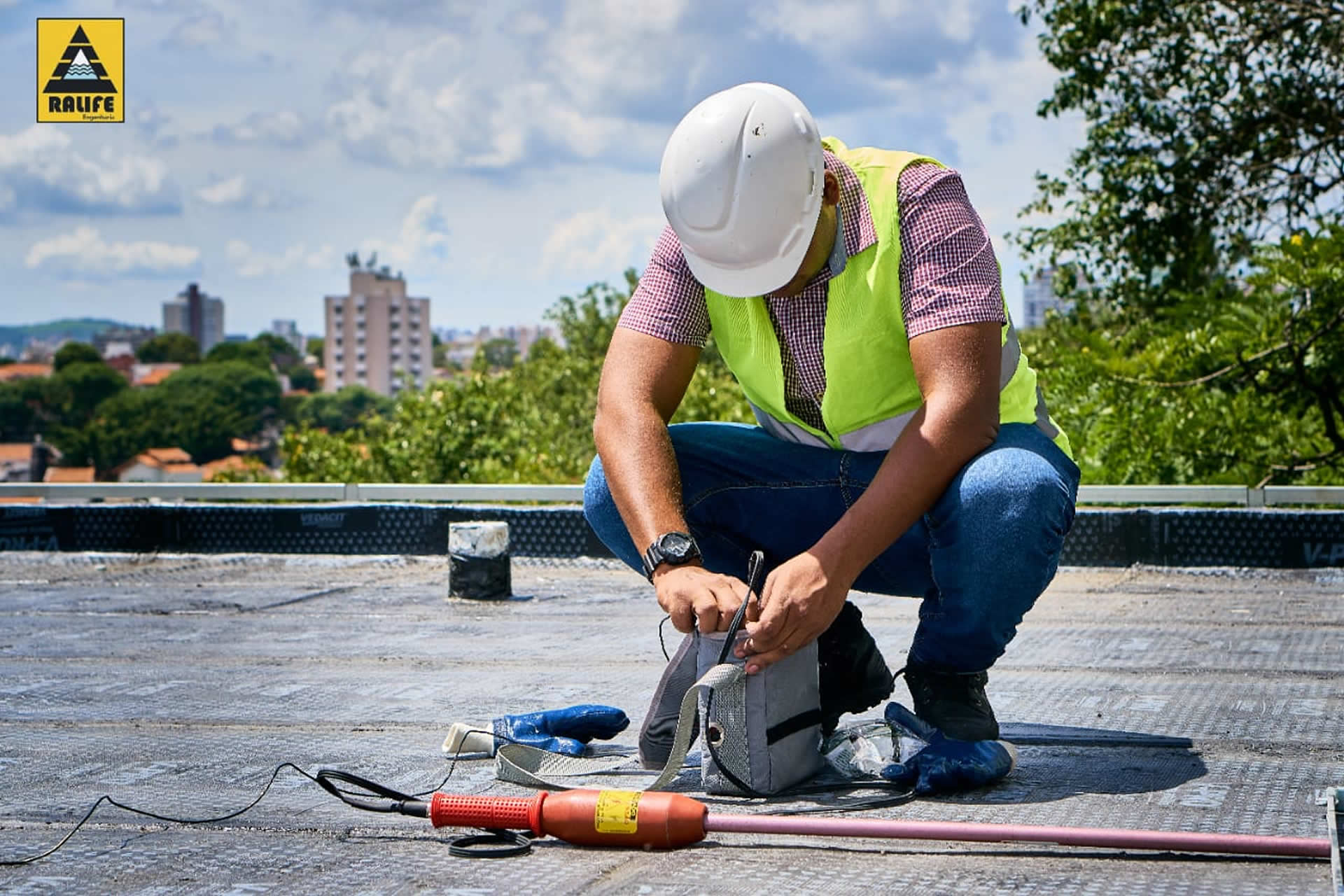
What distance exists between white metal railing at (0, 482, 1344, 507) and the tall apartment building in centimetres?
17357

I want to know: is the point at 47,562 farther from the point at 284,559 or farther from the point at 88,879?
the point at 88,879

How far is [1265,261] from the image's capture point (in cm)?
729

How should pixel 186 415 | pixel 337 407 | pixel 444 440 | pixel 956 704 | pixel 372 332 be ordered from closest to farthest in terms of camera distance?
pixel 956 704 < pixel 444 440 < pixel 186 415 < pixel 337 407 < pixel 372 332

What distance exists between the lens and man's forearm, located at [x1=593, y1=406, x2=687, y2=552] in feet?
8.07

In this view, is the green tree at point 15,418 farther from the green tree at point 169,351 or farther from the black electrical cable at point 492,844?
the black electrical cable at point 492,844

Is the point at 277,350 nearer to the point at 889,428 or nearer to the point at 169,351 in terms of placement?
the point at 169,351

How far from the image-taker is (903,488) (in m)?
2.28

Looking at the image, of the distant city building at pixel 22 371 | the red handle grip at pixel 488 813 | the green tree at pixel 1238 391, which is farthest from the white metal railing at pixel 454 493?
the distant city building at pixel 22 371

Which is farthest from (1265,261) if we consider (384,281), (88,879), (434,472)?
(384,281)

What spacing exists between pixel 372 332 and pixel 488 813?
183 m

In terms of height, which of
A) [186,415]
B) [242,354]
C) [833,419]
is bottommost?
[833,419]

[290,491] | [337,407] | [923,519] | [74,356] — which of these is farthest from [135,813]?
[337,407]

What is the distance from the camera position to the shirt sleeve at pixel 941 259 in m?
2.33

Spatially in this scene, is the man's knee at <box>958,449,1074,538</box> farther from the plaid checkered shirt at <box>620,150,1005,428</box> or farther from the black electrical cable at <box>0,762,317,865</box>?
the black electrical cable at <box>0,762,317,865</box>
